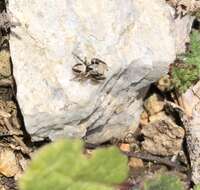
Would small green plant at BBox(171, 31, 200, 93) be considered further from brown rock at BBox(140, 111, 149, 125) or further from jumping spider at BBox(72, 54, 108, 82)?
jumping spider at BBox(72, 54, 108, 82)

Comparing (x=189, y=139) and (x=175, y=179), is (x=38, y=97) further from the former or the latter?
(x=189, y=139)

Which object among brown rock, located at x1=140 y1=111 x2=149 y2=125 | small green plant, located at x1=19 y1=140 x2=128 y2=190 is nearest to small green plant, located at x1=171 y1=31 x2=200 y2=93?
brown rock, located at x1=140 y1=111 x2=149 y2=125

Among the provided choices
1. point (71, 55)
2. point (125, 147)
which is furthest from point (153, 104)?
point (71, 55)

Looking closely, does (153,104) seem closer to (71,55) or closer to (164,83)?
(164,83)

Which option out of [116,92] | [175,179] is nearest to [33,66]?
[116,92]

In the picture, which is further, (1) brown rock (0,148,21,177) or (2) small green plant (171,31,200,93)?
(2) small green plant (171,31,200,93)

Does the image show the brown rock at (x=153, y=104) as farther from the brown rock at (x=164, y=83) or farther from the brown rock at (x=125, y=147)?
the brown rock at (x=125, y=147)
